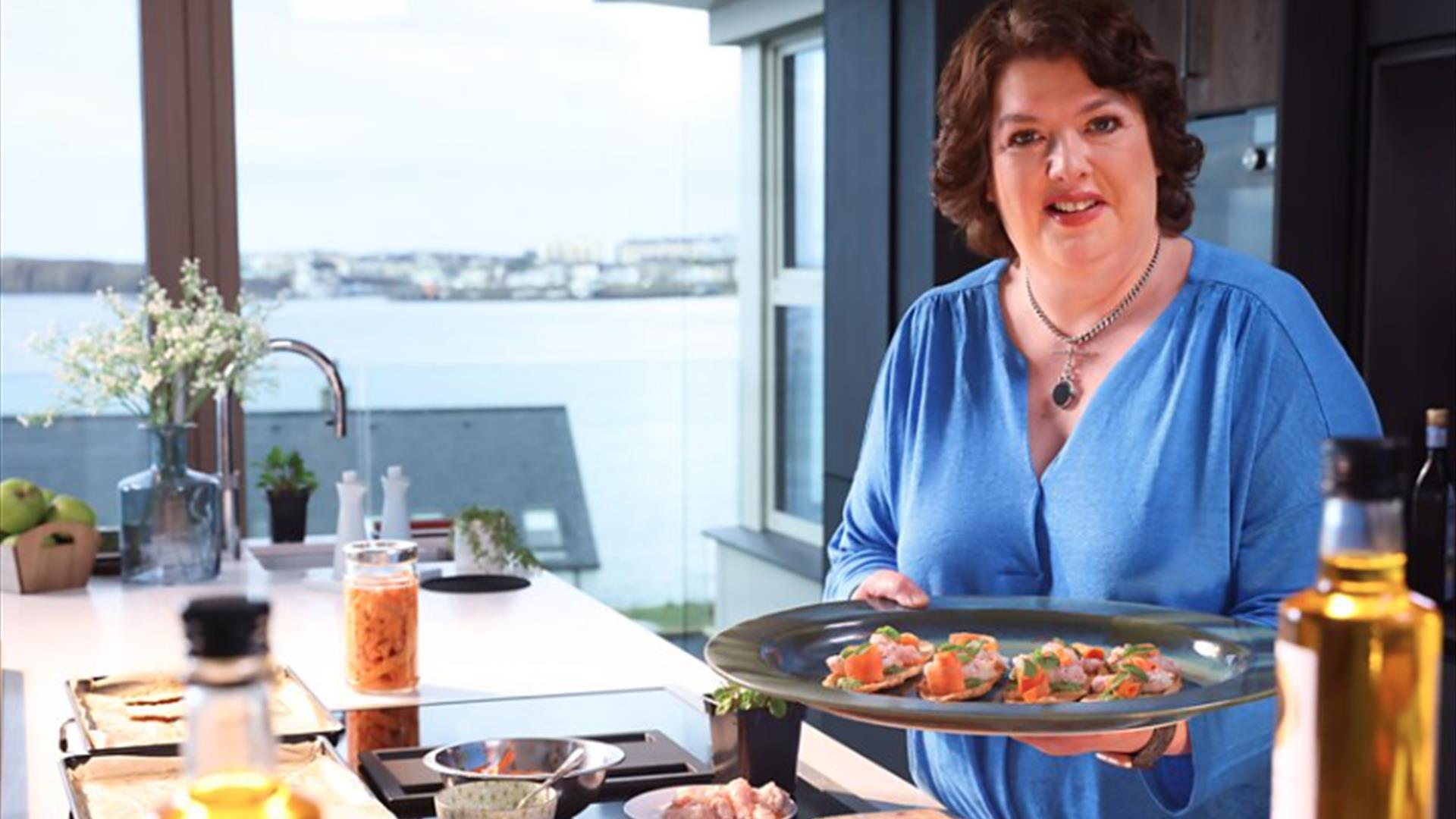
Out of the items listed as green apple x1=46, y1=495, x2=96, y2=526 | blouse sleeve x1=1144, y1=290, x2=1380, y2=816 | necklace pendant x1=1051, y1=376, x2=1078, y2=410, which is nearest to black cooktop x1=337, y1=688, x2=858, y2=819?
blouse sleeve x1=1144, y1=290, x2=1380, y2=816

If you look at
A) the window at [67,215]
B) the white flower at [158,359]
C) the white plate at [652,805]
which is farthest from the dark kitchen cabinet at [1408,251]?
the window at [67,215]

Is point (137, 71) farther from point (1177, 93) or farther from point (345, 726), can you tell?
point (1177, 93)

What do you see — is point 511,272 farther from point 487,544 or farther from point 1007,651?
point 1007,651

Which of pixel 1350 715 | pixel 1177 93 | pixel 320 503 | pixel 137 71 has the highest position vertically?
pixel 137 71

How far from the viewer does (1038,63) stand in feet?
6.59

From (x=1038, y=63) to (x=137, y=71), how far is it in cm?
283

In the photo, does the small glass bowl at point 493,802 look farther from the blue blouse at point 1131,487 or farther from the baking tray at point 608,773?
the blue blouse at point 1131,487

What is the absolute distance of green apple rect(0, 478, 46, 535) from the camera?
3.13 m

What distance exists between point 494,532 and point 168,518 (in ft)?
1.94

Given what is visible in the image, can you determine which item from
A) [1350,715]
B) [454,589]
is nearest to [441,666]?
[454,589]

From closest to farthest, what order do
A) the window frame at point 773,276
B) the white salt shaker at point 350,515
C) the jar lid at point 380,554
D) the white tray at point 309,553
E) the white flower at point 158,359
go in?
the jar lid at point 380,554 → the white salt shaker at point 350,515 → the white flower at point 158,359 → the white tray at point 309,553 → the window frame at point 773,276

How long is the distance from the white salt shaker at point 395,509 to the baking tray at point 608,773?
4.42 feet

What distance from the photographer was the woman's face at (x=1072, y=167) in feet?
6.42

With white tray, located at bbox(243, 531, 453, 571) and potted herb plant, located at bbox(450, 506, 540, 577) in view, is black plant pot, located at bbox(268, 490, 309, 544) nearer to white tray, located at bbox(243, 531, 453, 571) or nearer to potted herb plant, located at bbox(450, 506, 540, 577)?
white tray, located at bbox(243, 531, 453, 571)
